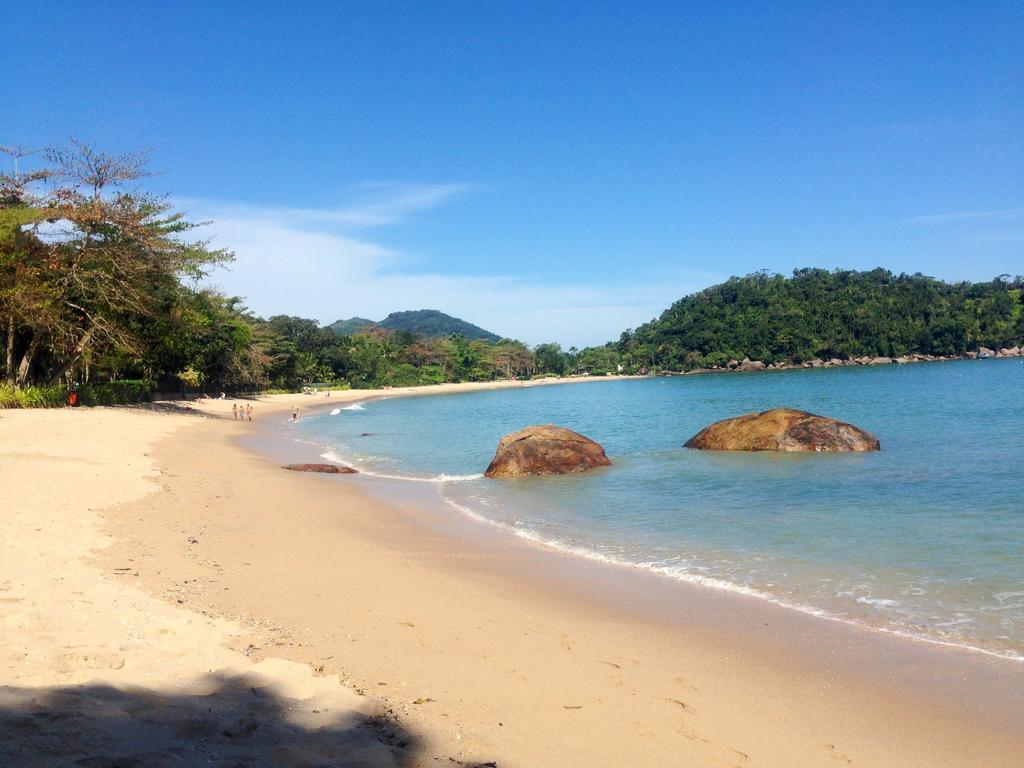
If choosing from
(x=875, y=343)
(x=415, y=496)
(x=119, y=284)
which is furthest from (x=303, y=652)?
(x=875, y=343)

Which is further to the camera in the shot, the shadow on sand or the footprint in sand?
the footprint in sand

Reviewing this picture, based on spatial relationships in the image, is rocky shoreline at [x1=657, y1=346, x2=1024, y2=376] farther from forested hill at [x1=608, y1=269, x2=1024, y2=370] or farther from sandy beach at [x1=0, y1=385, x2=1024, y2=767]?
sandy beach at [x1=0, y1=385, x2=1024, y2=767]

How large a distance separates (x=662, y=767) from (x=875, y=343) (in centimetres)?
13785

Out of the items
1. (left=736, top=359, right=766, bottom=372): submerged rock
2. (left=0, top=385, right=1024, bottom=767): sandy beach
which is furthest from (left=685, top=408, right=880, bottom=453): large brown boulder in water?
(left=736, top=359, right=766, bottom=372): submerged rock

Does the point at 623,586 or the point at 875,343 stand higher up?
the point at 875,343

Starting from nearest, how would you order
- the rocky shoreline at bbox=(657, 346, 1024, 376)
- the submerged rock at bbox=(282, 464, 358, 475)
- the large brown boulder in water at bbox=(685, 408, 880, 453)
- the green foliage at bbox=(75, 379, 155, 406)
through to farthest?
the submerged rock at bbox=(282, 464, 358, 475), the large brown boulder in water at bbox=(685, 408, 880, 453), the green foliage at bbox=(75, 379, 155, 406), the rocky shoreline at bbox=(657, 346, 1024, 376)

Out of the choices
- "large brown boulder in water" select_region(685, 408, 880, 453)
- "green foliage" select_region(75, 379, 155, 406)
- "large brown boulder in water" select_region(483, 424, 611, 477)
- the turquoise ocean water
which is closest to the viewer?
the turquoise ocean water

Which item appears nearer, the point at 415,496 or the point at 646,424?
the point at 415,496

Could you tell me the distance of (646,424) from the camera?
3303 centimetres

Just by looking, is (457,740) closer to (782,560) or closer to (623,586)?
(623,586)

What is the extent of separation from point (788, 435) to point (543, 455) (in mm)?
7186

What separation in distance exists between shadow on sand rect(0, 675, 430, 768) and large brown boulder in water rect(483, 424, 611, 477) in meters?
13.4

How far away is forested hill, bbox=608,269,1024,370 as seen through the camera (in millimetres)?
123500

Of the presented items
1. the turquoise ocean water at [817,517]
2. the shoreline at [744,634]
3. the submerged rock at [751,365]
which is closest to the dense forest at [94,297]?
the turquoise ocean water at [817,517]
